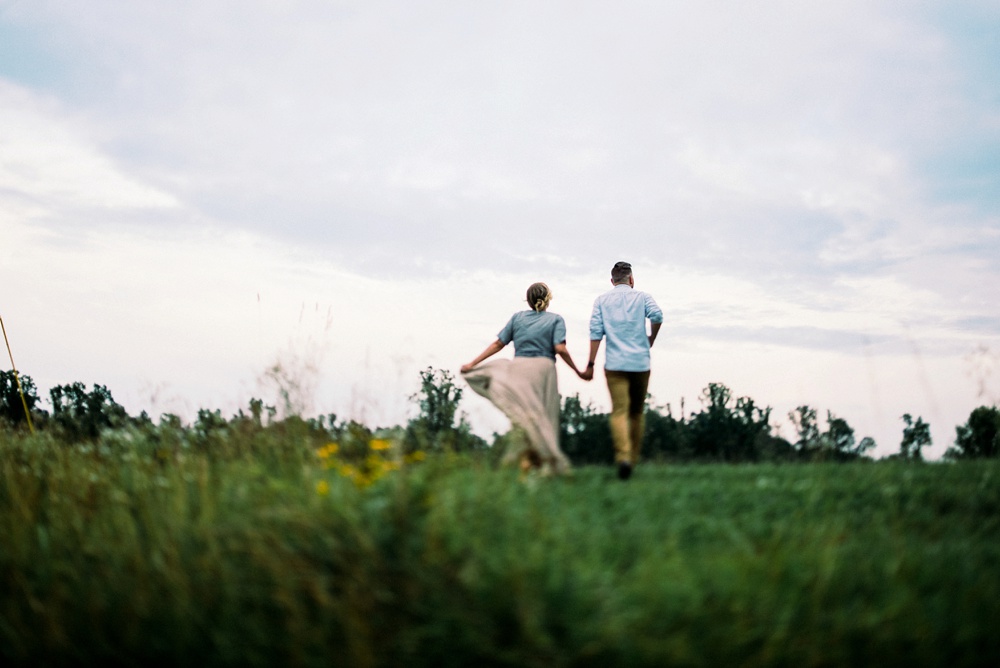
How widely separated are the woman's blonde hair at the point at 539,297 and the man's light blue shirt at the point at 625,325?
2.48 feet

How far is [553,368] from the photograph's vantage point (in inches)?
376

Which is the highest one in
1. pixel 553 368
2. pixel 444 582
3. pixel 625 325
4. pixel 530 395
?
pixel 625 325

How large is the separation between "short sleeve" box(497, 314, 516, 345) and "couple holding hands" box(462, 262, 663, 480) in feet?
0.04

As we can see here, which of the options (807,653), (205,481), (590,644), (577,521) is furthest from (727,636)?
(205,481)

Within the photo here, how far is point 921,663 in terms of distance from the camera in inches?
160

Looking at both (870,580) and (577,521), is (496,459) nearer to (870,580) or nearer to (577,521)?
(577,521)

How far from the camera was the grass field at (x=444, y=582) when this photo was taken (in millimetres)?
3787

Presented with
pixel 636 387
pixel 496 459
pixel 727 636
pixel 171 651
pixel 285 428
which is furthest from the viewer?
pixel 636 387

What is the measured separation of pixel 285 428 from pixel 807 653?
17.5ft

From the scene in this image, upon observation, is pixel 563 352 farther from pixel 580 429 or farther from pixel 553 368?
pixel 580 429

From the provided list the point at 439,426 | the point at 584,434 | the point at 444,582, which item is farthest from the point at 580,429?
the point at 444,582

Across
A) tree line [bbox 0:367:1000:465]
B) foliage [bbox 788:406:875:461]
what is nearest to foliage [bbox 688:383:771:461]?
tree line [bbox 0:367:1000:465]

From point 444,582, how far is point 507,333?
5.93 m

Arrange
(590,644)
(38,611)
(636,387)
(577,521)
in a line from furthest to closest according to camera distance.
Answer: (636,387)
(577,521)
(38,611)
(590,644)
